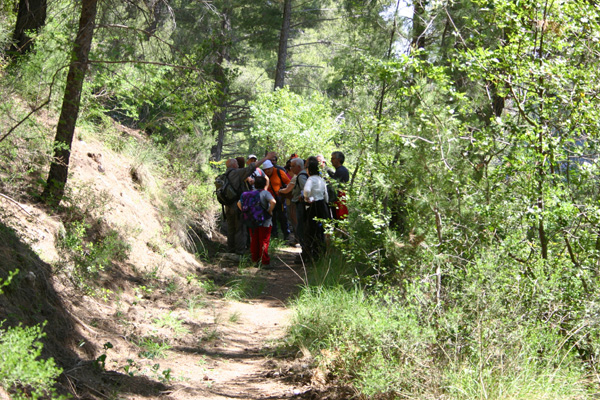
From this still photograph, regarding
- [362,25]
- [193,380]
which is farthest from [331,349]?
[362,25]

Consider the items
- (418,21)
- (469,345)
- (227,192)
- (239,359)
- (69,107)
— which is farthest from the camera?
(227,192)

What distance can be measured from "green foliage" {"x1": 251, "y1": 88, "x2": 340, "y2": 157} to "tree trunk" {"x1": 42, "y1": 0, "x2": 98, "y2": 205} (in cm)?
1029

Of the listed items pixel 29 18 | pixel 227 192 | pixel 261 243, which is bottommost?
pixel 261 243

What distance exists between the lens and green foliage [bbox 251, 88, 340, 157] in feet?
58.7

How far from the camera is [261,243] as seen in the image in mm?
10898

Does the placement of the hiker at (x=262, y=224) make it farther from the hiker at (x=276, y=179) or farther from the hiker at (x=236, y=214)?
the hiker at (x=276, y=179)

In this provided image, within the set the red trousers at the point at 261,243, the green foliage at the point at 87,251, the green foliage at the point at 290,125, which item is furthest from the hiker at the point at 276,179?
the green foliage at the point at 290,125

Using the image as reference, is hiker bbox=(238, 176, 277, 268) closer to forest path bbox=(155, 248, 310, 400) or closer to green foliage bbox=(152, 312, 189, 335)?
forest path bbox=(155, 248, 310, 400)

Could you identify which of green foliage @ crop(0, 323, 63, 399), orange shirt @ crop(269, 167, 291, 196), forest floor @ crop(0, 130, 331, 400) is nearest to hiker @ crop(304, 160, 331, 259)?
forest floor @ crop(0, 130, 331, 400)

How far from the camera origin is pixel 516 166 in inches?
208

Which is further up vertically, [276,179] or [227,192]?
[276,179]

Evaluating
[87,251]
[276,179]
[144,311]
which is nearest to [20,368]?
[144,311]

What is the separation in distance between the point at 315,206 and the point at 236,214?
2427 millimetres

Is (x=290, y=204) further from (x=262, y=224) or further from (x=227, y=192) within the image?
(x=262, y=224)
